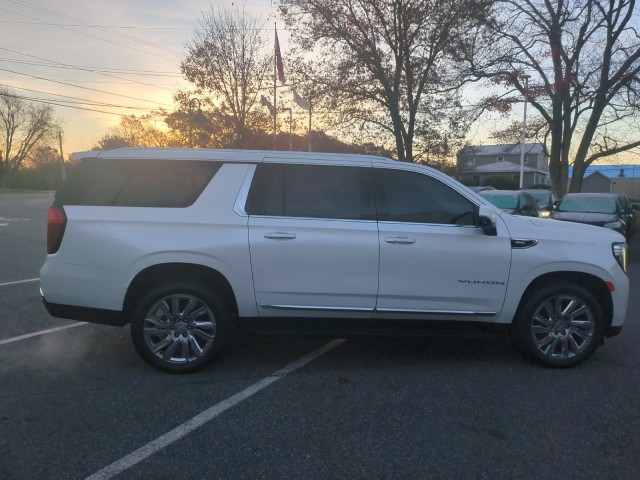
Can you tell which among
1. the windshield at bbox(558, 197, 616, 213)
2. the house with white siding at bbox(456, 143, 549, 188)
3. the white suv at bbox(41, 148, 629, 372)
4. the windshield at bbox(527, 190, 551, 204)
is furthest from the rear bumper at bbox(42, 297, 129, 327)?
the house with white siding at bbox(456, 143, 549, 188)

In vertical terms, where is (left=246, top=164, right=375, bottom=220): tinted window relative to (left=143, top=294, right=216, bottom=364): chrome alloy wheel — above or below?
above

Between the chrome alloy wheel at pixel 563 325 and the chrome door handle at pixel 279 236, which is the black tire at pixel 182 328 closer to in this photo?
the chrome door handle at pixel 279 236

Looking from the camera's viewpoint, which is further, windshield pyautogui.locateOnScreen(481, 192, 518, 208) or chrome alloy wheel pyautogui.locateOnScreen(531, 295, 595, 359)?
windshield pyautogui.locateOnScreen(481, 192, 518, 208)

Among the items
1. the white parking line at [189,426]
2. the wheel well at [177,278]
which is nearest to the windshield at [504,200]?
the white parking line at [189,426]

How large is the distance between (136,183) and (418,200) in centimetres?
252

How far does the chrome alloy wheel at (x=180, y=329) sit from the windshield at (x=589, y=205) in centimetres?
1186

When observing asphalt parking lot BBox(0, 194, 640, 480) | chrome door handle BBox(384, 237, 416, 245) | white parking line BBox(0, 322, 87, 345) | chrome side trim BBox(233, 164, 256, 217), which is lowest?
asphalt parking lot BBox(0, 194, 640, 480)

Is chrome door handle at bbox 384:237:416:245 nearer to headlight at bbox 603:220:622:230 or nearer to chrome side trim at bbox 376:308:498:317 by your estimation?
chrome side trim at bbox 376:308:498:317

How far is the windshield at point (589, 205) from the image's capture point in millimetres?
13773

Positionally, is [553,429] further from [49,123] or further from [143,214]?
[49,123]

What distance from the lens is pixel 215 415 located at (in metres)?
3.88

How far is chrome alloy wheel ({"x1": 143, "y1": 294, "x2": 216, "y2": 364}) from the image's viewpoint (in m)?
4.62

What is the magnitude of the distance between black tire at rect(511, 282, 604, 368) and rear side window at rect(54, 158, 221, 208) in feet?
10.3

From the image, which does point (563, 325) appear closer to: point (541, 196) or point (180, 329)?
point (180, 329)
